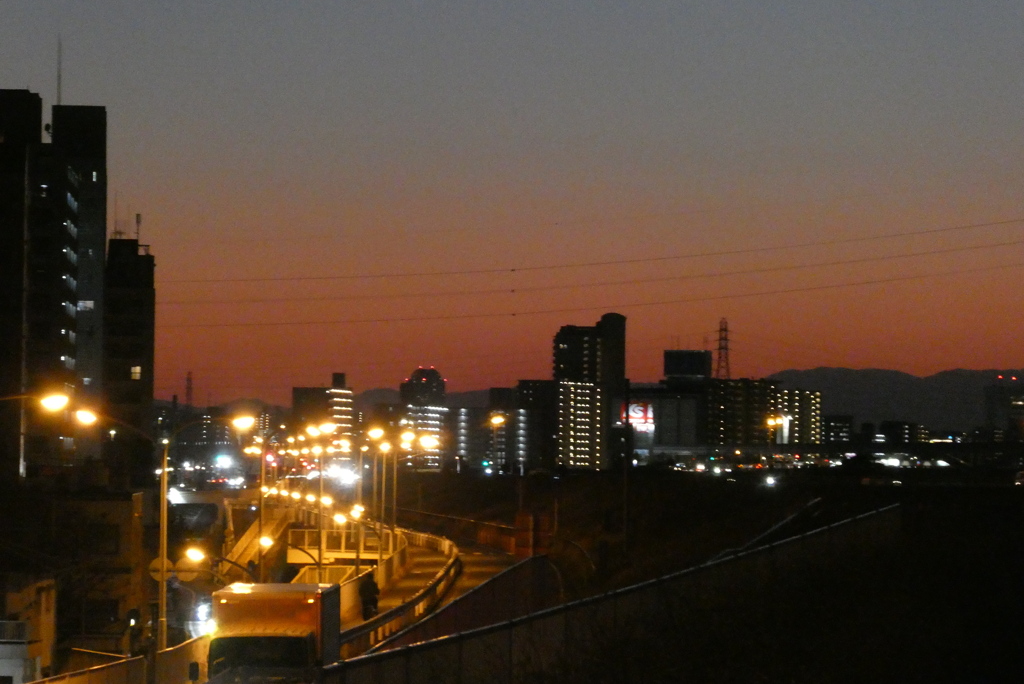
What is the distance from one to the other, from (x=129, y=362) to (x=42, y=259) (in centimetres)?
1861

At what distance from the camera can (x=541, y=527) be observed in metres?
46.6

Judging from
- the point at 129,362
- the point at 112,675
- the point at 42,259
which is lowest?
the point at 112,675

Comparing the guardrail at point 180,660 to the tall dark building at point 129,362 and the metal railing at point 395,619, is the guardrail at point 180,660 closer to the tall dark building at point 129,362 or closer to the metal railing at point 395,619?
the metal railing at point 395,619

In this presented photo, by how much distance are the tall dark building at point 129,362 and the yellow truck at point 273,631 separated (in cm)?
7971

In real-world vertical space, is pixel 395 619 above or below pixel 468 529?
above

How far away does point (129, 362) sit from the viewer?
102 m

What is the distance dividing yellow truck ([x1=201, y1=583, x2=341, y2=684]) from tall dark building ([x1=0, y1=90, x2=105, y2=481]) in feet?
160

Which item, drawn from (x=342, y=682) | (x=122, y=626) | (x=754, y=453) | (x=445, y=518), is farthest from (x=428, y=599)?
(x=754, y=453)

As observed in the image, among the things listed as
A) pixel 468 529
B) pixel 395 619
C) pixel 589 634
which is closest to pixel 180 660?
pixel 395 619

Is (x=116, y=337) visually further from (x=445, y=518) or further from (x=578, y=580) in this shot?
(x=578, y=580)

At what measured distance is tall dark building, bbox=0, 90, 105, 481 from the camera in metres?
76.1

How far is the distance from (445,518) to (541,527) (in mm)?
26146

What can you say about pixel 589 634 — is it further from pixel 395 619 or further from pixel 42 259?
pixel 42 259

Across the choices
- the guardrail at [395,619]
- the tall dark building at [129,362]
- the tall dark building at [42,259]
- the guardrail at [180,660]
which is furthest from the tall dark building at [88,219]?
the guardrail at [180,660]
